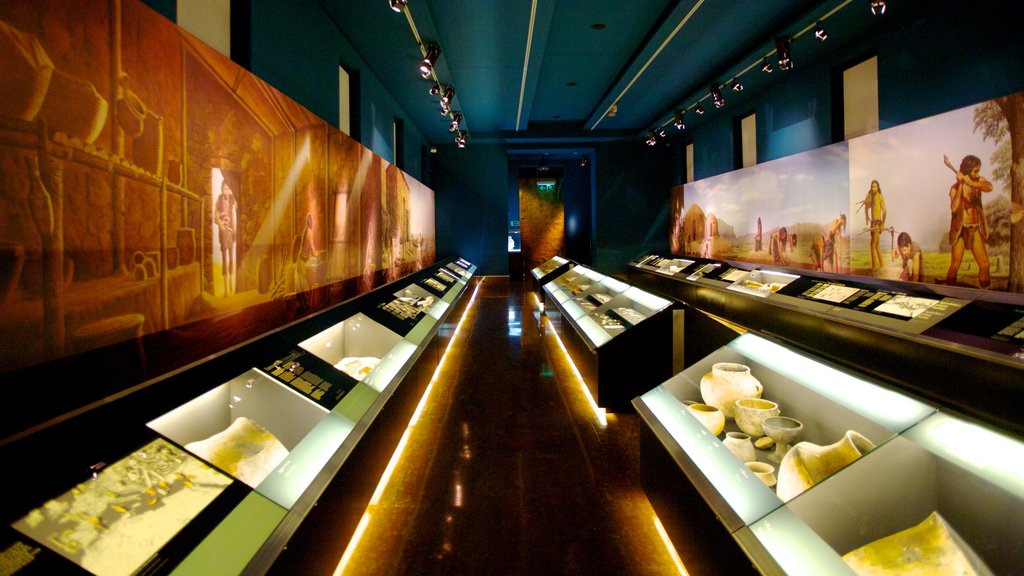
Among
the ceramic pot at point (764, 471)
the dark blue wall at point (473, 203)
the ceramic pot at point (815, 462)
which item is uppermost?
the dark blue wall at point (473, 203)

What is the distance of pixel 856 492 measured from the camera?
1278mm

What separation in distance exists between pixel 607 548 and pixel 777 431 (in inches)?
39.4

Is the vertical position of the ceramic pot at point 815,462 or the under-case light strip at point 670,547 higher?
the ceramic pot at point 815,462

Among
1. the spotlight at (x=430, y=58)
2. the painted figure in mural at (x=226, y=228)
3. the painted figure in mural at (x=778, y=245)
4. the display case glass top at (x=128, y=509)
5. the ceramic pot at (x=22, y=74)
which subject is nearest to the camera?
the display case glass top at (x=128, y=509)

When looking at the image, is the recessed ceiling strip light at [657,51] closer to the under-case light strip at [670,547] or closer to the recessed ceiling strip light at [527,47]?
the recessed ceiling strip light at [527,47]

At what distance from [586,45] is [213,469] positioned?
7.49 metres

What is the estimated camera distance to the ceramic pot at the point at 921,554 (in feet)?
3.55

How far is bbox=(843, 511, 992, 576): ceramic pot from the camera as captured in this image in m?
1.08

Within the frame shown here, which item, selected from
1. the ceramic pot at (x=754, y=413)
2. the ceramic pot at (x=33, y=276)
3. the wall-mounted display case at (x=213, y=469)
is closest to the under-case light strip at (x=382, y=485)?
the wall-mounted display case at (x=213, y=469)

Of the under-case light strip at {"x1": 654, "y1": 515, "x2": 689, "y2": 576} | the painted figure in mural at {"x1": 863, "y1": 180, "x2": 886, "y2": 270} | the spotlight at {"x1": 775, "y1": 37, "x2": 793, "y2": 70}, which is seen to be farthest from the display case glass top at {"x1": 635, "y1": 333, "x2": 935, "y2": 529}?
the spotlight at {"x1": 775, "y1": 37, "x2": 793, "y2": 70}

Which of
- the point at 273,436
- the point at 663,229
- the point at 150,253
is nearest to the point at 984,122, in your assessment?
the point at 273,436

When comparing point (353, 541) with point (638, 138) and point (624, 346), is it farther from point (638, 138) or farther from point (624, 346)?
point (638, 138)

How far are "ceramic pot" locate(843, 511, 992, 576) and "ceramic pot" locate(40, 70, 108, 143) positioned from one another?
2.98 metres

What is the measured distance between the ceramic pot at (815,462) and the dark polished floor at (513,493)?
882 millimetres
